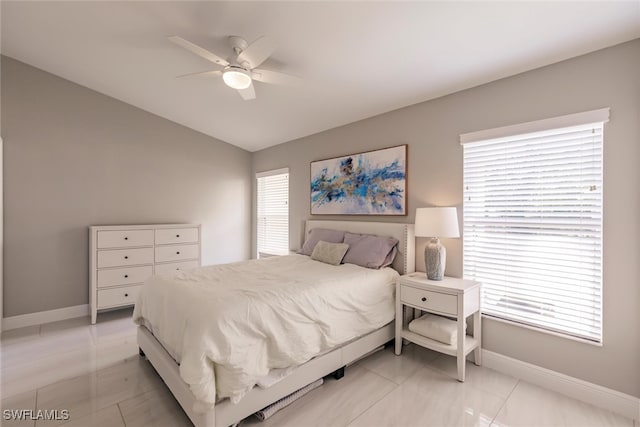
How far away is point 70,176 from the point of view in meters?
3.51

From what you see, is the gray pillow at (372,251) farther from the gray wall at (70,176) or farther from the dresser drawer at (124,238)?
the gray wall at (70,176)

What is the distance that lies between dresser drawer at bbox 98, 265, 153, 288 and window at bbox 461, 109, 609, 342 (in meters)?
3.68

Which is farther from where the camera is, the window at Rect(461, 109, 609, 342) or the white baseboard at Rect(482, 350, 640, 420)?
the window at Rect(461, 109, 609, 342)

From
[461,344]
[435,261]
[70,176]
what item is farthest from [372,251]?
[70,176]

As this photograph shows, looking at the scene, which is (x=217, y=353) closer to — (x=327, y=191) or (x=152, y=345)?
(x=152, y=345)

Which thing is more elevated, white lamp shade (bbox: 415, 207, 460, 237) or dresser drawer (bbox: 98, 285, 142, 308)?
white lamp shade (bbox: 415, 207, 460, 237)

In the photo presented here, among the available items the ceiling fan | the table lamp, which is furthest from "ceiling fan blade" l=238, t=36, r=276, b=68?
the table lamp

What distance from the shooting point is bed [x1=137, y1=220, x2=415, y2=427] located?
61.4 inches

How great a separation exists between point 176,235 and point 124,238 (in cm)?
58

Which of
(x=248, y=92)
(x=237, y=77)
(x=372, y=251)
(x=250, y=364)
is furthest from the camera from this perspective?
(x=372, y=251)

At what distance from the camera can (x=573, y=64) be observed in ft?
6.83

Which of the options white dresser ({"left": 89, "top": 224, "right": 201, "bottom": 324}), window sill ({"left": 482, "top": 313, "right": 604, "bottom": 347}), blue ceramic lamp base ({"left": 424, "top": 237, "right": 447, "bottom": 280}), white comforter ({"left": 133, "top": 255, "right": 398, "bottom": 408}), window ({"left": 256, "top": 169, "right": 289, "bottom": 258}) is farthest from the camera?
window ({"left": 256, "top": 169, "right": 289, "bottom": 258})

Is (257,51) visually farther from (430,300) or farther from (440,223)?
(430,300)

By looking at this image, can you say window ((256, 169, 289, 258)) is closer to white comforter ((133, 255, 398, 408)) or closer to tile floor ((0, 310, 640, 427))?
white comforter ((133, 255, 398, 408))
